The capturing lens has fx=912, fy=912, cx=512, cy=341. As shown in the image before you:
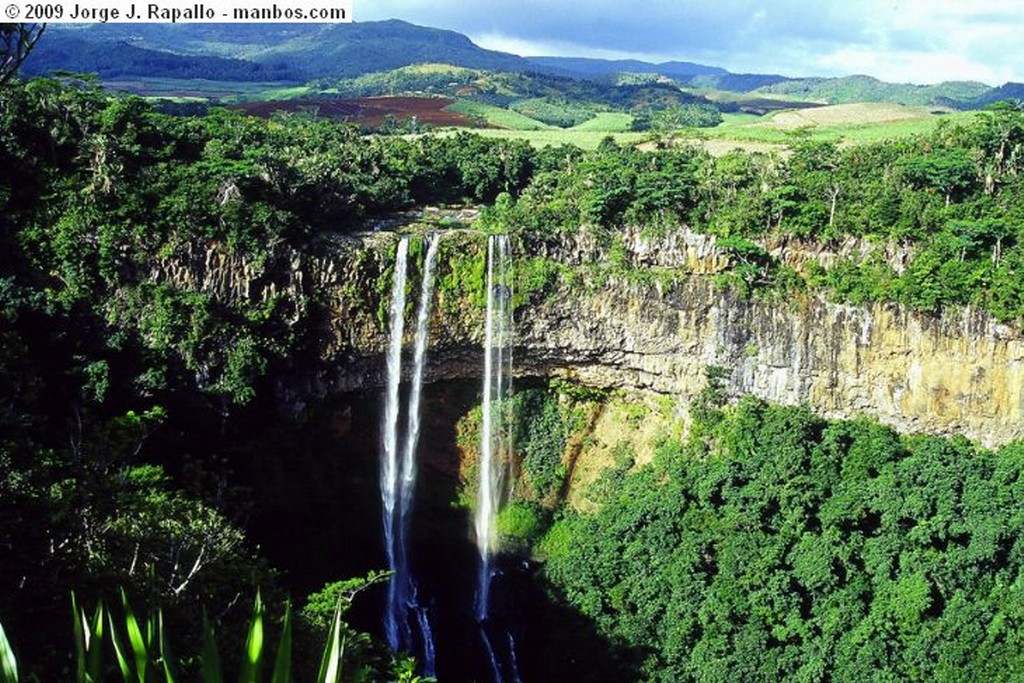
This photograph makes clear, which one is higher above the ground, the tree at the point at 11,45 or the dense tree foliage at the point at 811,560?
the tree at the point at 11,45

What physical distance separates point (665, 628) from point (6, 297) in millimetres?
13970

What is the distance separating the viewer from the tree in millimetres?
9984

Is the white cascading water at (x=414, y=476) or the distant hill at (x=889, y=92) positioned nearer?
the white cascading water at (x=414, y=476)

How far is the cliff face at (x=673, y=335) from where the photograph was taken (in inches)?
739

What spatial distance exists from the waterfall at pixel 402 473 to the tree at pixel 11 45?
9454 mm

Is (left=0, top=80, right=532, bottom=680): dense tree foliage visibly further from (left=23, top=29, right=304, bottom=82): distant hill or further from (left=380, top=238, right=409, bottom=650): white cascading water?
(left=23, top=29, right=304, bottom=82): distant hill

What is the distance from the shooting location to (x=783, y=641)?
18.0 m

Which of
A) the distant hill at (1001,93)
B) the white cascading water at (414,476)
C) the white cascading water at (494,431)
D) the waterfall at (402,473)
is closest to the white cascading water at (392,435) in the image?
the waterfall at (402,473)

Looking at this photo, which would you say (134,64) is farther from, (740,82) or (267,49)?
(740,82)

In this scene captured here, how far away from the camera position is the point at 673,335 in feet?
69.3

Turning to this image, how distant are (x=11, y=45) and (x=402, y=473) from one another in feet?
42.7

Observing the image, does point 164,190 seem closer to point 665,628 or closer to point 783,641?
point 665,628

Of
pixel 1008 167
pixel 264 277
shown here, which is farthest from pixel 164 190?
pixel 1008 167

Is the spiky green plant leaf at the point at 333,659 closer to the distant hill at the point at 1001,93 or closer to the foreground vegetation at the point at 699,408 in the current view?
the foreground vegetation at the point at 699,408
